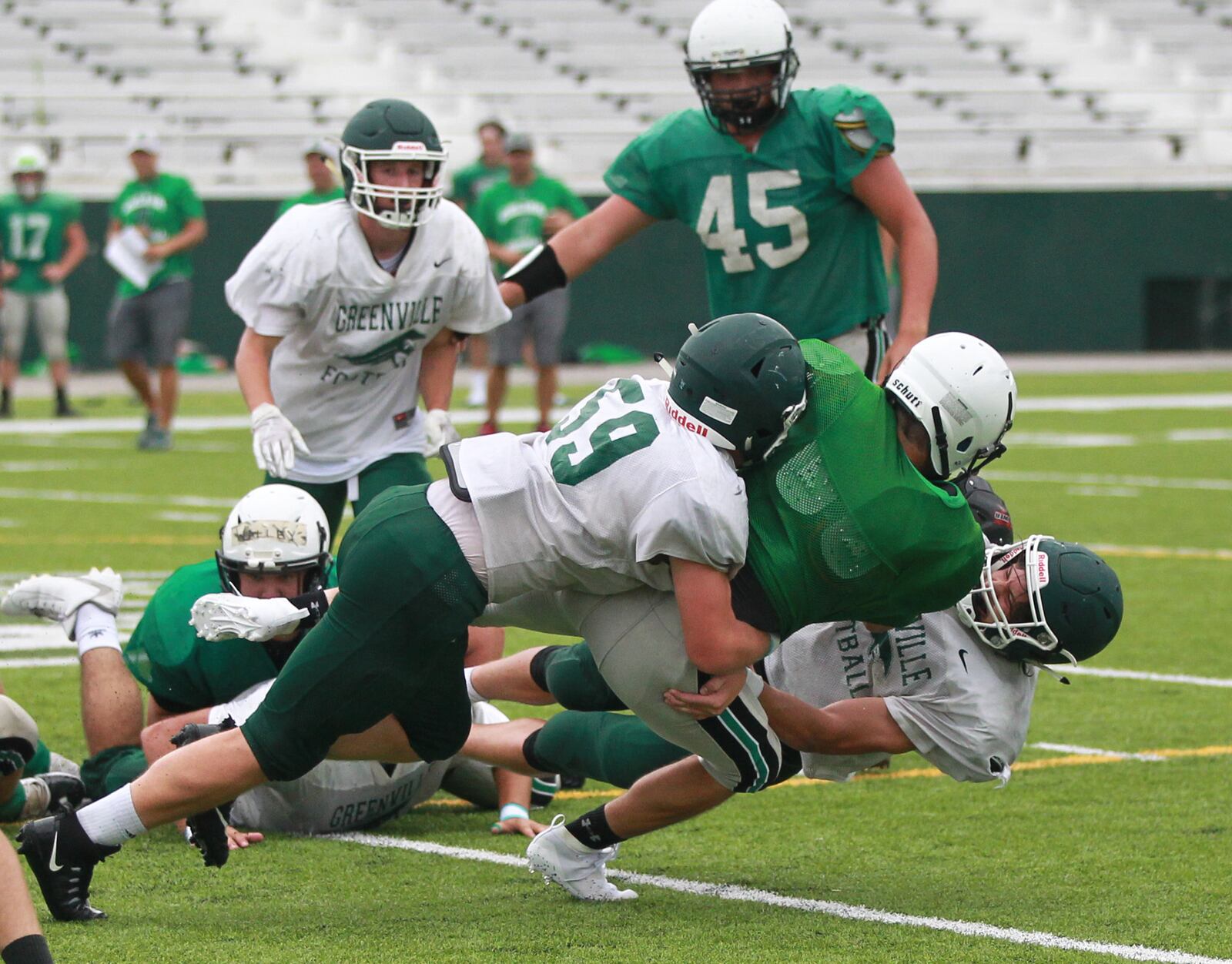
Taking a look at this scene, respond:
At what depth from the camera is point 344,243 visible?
529cm

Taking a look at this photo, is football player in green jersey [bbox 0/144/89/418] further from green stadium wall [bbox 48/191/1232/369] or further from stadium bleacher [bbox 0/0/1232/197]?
green stadium wall [bbox 48/191/1232/369]

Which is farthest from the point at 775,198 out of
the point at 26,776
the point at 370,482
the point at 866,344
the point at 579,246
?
the point at 26,776

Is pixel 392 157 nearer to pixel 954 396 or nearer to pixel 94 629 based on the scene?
pixel 94 629

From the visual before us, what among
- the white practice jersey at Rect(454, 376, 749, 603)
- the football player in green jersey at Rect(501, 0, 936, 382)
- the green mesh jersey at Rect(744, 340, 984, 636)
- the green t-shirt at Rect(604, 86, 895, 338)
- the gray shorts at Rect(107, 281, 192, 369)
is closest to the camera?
the white practice jersey at Rect(454, 376, 749, 603)

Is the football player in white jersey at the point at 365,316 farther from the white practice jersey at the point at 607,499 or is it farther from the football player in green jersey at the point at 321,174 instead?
the football player in green jersey at the point at 321,174

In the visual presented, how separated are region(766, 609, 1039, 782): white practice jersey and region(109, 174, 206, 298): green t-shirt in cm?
968

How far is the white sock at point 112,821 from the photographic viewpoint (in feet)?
11.7

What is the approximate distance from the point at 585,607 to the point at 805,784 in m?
1.53

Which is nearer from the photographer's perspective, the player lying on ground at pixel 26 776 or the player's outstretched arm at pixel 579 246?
the player lying on ground at pixel 26 776

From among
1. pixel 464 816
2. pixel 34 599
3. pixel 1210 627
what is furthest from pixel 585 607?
pixel 1210 627

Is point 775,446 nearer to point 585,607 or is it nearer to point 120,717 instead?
point 585,607

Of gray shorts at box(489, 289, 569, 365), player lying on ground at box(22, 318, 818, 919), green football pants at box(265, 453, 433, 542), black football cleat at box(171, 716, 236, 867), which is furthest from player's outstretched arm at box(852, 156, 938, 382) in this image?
gray shorts at box(489, 289, 569, 365)

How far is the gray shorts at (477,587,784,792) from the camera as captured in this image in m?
3.49

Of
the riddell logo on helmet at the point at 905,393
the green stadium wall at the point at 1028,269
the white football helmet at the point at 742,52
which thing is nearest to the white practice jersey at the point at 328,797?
the riddell logo on helmet at the point at 905,393
